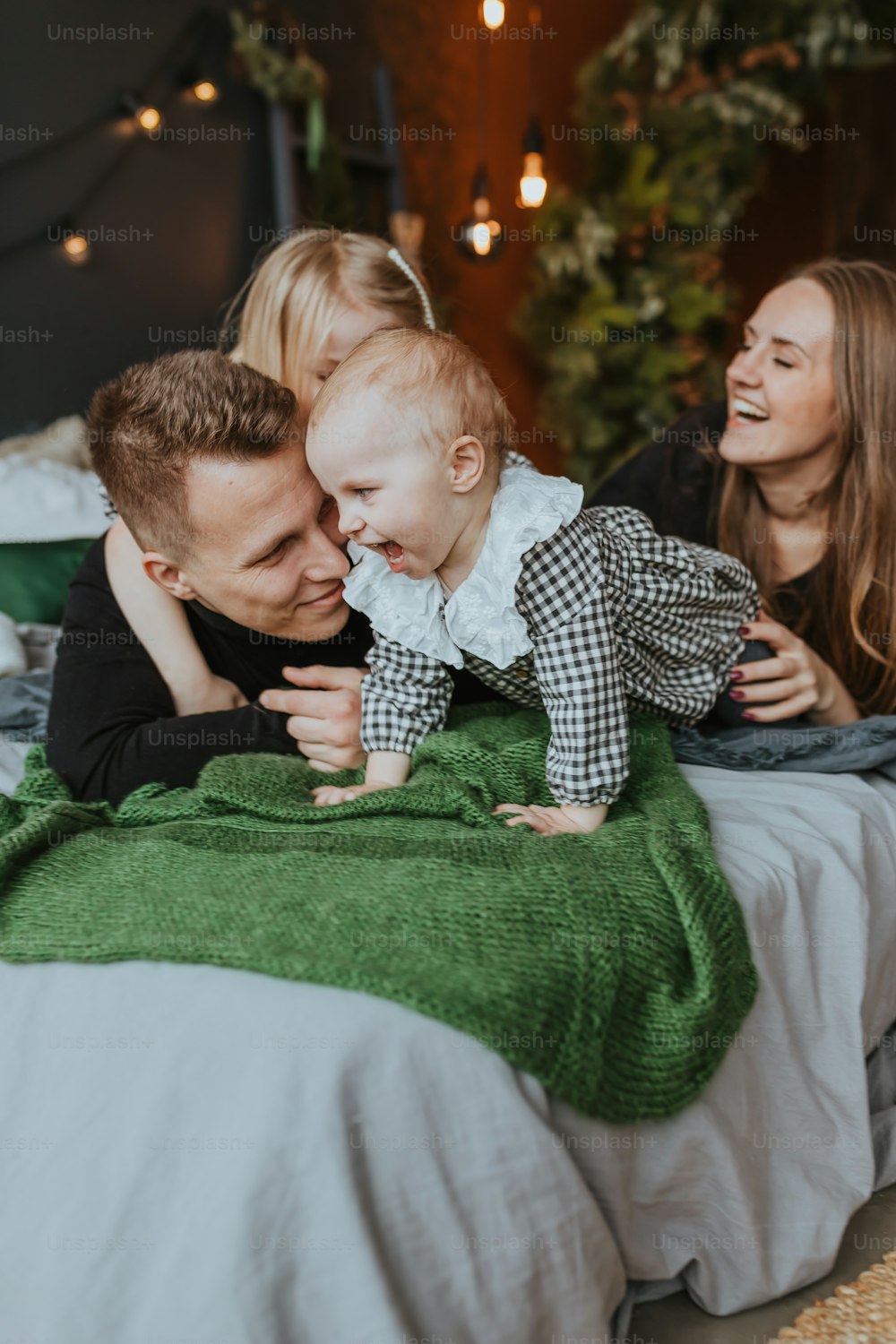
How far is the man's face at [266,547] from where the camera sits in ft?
4.87

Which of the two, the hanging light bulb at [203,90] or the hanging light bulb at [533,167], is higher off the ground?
the hanging light bulb at [203,90]

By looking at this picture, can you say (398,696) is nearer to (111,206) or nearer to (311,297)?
(311,297)

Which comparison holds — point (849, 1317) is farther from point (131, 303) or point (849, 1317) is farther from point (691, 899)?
point (131, 303)

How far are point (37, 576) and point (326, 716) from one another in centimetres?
92

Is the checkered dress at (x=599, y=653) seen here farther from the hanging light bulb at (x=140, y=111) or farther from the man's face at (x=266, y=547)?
the hanging light bulb at (x=140, y=111)

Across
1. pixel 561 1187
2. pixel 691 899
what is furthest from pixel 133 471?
pixel 561 1187

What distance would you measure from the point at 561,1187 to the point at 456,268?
3.65 meters

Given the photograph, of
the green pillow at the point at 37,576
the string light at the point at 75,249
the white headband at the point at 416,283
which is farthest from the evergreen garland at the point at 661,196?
the green pillow at the point at 37,576

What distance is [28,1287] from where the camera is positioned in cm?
97

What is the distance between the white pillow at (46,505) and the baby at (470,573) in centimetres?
94

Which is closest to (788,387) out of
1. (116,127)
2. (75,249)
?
(75,249)

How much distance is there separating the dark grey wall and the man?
1.35m

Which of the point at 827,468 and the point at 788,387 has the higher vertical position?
the point at 788,387

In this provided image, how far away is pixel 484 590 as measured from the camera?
1.38m
